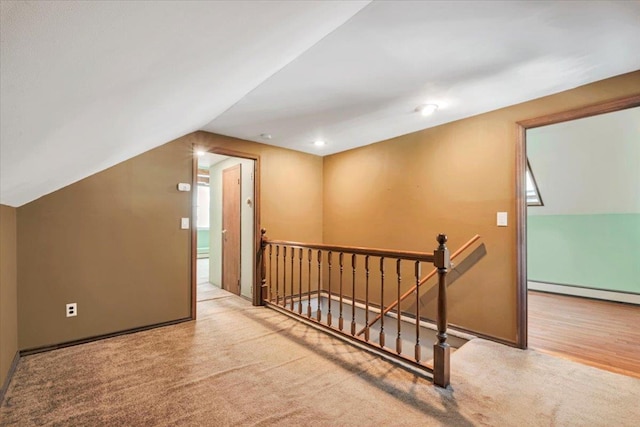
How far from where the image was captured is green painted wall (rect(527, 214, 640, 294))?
12.9 feet

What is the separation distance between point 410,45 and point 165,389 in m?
2.66

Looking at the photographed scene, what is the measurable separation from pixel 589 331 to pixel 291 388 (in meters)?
3.15

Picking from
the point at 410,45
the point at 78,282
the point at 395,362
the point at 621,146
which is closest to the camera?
the point at 410,45

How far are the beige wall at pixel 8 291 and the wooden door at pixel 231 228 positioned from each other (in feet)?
7.70

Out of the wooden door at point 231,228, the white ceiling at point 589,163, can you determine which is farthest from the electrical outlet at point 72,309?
the white ceiling at point 589,163

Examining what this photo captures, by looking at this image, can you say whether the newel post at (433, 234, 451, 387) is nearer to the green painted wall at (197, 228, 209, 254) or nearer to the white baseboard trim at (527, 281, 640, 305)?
the white baseboard trim at (527, 281, 640, 305)

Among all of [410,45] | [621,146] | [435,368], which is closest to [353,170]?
[410,45]

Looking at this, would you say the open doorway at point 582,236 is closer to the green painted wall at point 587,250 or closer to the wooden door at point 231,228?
the green painted wall at point 587,250

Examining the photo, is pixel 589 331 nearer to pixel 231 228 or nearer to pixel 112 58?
pixel 112 58

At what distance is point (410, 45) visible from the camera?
5.69 ft

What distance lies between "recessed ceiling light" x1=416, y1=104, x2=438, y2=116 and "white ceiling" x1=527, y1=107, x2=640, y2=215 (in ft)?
5.59

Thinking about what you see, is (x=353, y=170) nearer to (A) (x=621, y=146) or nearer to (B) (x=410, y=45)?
(B) (x=410, y=45)

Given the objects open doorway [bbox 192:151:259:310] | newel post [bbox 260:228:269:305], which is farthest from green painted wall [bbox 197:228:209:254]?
newel post [bbox 260:228:269:305]

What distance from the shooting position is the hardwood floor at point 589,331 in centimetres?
241
